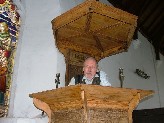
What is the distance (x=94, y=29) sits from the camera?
5.14 m

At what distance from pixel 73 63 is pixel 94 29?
3.33ft

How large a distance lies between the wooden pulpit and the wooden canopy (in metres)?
1.85

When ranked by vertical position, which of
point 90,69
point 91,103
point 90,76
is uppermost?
point 90,69

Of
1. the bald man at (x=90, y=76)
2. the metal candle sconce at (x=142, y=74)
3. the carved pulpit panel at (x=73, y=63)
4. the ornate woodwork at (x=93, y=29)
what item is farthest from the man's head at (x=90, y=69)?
the metal candle sconce at (x=142, y=74)

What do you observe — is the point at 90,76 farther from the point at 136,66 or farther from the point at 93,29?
the point at 136,66

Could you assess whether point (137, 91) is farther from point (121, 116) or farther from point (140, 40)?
point (140, 40)

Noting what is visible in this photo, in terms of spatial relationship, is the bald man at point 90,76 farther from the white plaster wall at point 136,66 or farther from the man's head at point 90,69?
the white plaster wall at point 136,66

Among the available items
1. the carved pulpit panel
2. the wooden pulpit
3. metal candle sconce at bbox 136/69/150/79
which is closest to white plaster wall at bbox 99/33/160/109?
metal candle sconce at bbox 136/69/150/79

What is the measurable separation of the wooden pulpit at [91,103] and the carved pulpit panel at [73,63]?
6.59 feet

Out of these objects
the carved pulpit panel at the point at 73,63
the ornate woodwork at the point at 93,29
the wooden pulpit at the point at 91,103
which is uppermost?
the ornate woodwork at the point at 93,29

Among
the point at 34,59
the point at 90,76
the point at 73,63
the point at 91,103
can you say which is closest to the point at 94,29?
the point at 73,63

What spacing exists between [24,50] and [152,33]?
653cm

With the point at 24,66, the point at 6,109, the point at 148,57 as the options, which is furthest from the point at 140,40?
the point at 6,109

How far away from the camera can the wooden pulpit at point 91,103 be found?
302 centimetres
